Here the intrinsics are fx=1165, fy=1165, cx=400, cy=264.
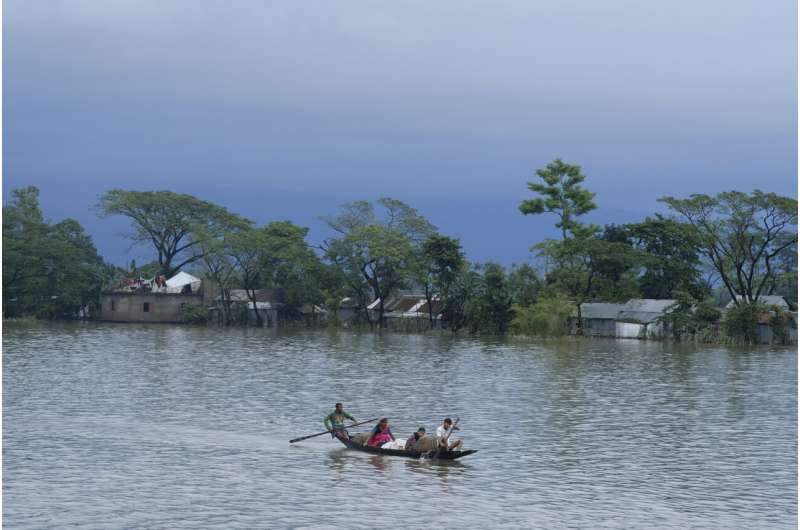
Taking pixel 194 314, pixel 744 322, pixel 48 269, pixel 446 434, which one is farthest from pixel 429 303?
pixel 446 434

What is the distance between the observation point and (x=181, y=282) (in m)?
116

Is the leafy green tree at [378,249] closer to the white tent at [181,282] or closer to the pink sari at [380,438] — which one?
the white tent at [181,282]

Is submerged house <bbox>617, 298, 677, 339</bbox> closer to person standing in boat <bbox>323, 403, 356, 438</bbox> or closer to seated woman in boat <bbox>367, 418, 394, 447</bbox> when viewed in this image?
person standing in boat <bbox>323, 403, 356, 438</bbox>

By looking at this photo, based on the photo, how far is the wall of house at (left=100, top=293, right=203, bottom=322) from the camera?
373ft

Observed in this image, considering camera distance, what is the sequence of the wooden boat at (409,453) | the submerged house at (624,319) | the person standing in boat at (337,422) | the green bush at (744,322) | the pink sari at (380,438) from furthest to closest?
the submerged house at (624,319) < the green bush at (744,322) < the person standing in boat at (337,422) < the pink sari at (380,438) < the wooden boat at (409,453)

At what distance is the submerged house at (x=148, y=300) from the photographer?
11369 cm

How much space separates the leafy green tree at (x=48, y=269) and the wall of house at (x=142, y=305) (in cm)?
168

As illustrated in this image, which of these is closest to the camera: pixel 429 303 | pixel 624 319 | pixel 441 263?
pixel 624 319

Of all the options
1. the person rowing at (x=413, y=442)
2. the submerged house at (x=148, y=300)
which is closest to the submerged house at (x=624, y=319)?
the submerged house at (x=148, y=300)

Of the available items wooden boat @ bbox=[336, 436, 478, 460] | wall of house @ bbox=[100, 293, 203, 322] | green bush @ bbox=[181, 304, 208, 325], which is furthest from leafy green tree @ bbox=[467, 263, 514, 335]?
wooden boat @ bbox=[336, 436, 478, 460]

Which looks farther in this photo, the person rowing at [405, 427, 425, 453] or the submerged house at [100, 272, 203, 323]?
the submerged house at [100, 272, 203, 323]

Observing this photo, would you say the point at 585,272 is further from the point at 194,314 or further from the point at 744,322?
the point at 194,314

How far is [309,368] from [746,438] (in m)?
28.0

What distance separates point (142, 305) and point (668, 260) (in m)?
51.8
